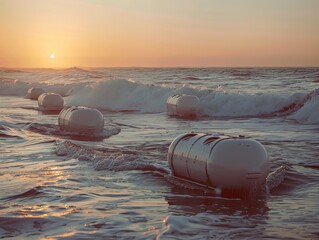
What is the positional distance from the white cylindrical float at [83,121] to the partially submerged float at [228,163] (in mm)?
13474

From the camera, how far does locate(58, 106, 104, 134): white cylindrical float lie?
28.2 m

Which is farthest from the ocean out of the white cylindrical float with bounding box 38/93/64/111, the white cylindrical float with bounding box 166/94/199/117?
the white cylindrical float with bounding box 38/93/64/111

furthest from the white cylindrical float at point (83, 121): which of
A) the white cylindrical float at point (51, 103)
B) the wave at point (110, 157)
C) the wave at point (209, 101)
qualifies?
the white cylindrical float at point (51, 103)

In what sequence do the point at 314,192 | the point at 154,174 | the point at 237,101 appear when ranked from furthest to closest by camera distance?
the point at 237,101
the point at 154,174
the point at 314,192

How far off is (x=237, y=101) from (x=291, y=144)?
21.8m

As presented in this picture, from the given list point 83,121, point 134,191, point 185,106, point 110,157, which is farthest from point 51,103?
point 134,191

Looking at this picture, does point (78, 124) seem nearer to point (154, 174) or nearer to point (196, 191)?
point (154, 174)

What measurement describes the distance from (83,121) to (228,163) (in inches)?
590

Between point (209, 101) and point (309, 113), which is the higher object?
point (209, 101)

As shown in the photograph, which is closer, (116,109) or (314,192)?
(314,192)

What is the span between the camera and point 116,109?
5225 centimetres

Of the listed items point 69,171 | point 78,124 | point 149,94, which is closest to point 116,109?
point 149,94

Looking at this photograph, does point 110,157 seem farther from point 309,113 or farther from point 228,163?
point 309,113

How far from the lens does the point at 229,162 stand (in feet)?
46.5
